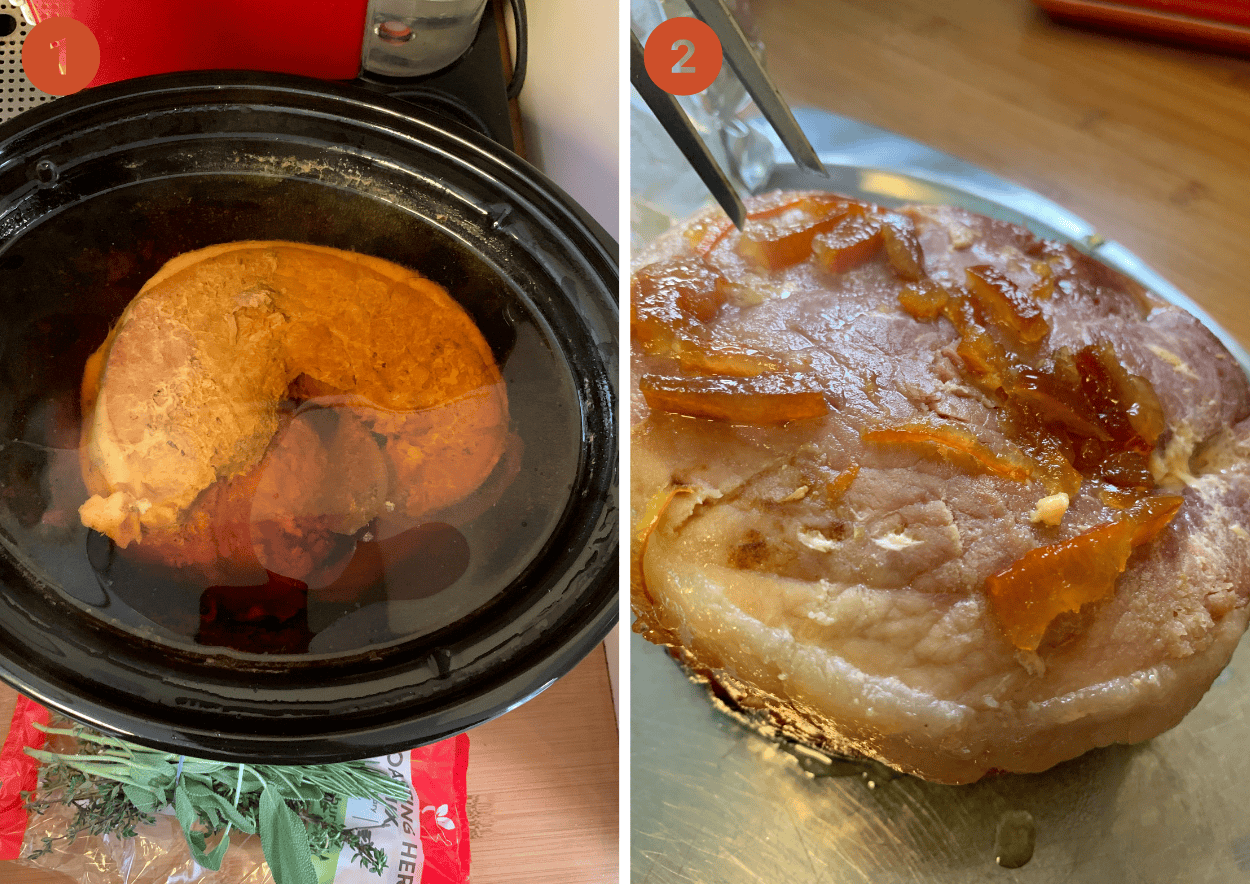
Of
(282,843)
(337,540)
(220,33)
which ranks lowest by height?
(282,843)

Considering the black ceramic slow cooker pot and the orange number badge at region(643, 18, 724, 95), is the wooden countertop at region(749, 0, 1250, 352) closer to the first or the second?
the orange number badge at region(643, 18, 724, 95)

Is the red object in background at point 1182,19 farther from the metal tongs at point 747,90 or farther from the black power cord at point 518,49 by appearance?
the black power cord at point 518,49

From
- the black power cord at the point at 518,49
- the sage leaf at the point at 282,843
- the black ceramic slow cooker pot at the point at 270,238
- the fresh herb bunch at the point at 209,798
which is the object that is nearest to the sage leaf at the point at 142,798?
the fresh herb bunch at the point at 209,798

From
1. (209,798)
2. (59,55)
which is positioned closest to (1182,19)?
(59,55)

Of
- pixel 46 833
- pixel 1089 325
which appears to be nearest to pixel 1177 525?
pixel 1089 325

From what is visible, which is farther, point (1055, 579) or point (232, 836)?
point (232, 836)

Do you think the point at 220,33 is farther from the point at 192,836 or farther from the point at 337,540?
the point at 192,836

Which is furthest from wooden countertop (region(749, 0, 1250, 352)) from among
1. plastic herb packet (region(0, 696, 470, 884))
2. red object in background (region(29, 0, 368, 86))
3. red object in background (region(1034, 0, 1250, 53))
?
plastic herb packet (region(0, 696, 470, 884))
